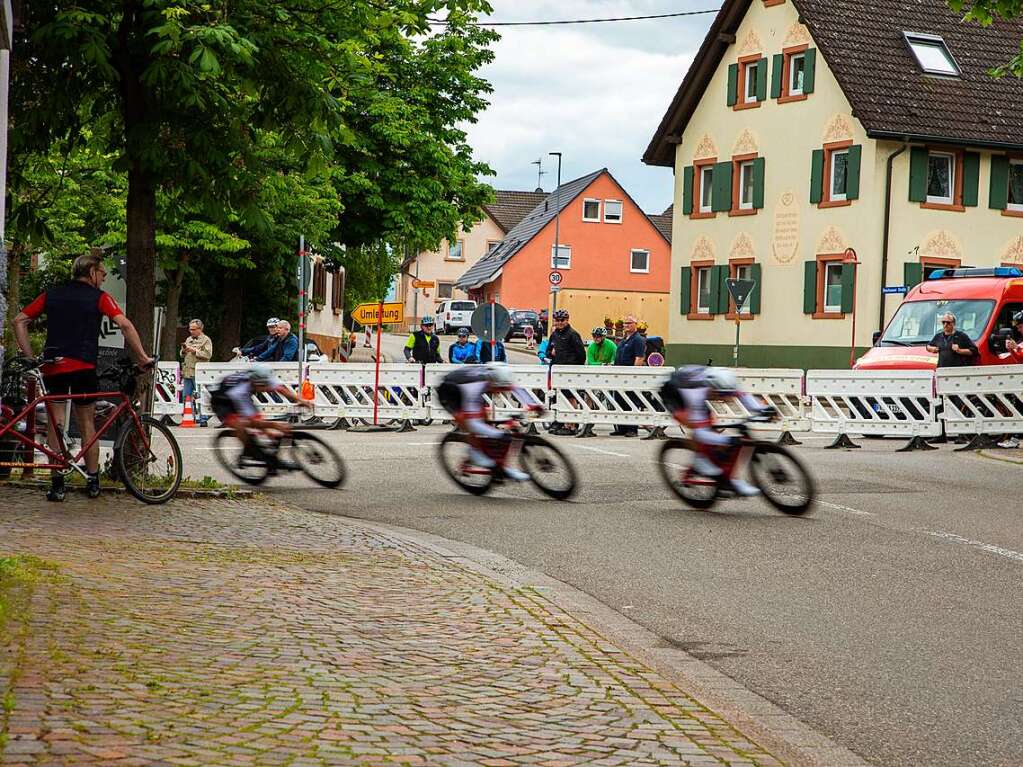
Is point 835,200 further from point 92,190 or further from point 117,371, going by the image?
point 117,371

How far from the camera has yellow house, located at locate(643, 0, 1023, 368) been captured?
135 feet

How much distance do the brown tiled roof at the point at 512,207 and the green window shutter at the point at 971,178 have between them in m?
70.5

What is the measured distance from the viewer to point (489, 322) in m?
30.3

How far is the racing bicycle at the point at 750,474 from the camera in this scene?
12.8 meters

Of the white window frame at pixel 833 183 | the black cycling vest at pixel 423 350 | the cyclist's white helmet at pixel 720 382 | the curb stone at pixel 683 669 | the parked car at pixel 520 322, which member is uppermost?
the white window frame at pixel 833 183

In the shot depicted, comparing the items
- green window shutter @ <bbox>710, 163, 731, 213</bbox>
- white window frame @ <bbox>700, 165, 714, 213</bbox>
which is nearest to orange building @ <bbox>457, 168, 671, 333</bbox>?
white window frame @ <bbox>700, 165, 714, 213</bbox>

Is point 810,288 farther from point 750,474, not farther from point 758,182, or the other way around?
point 750,474

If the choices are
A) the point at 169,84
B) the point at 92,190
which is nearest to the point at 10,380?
the point at 169,84

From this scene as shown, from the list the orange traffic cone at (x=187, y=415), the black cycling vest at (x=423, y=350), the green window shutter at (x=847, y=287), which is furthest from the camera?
the green window shutter at (x=847, y=287)

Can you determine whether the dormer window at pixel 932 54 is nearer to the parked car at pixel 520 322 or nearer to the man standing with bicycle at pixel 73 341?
the parked car at pixel 520 322

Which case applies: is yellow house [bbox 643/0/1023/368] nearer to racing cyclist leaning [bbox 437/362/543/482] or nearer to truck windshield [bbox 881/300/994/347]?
truck windshield [bbox 881/300/994/347]

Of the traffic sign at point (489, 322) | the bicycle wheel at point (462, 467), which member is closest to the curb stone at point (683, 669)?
the bicycle wheel at point (462, 467)

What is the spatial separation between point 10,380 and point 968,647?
8491 millimetres

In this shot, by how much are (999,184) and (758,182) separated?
22.6 feet
